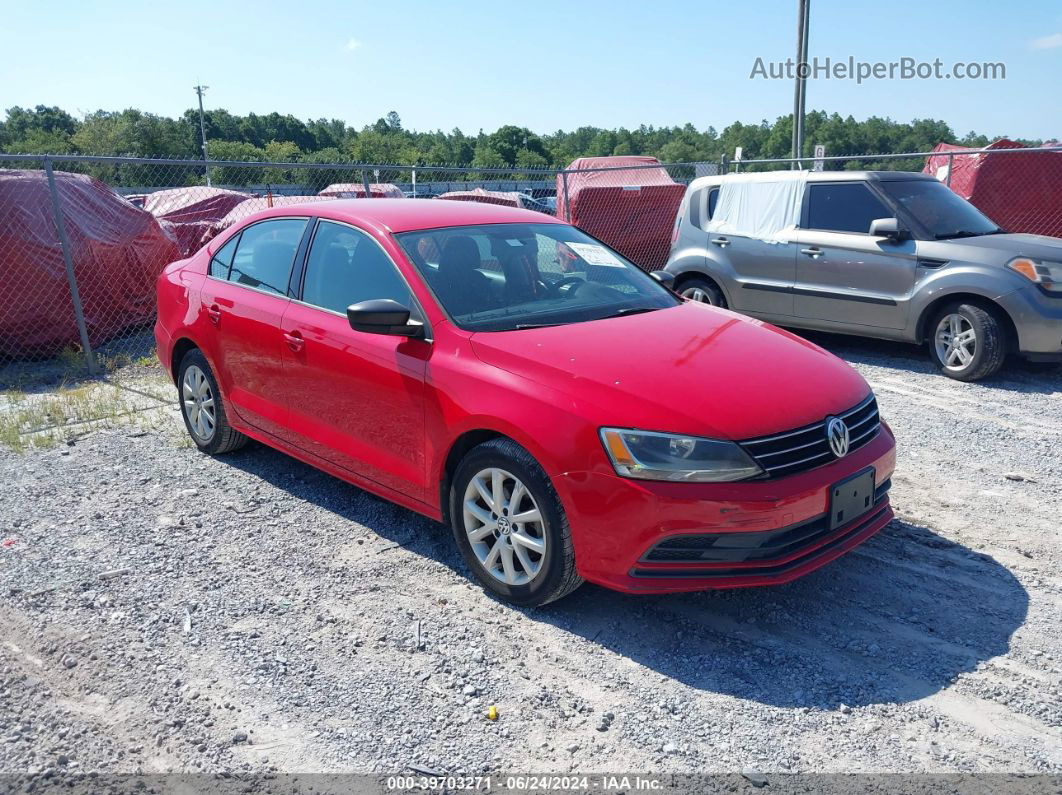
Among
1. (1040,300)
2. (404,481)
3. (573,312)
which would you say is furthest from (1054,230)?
(404,481)

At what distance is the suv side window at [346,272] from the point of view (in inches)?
167

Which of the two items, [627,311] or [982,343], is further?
[982,343]

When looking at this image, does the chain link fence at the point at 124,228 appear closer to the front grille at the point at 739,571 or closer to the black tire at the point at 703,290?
the black tire at the point at 703,290

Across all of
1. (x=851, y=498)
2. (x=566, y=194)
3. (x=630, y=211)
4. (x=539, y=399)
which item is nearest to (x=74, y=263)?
(x=566, y=194)

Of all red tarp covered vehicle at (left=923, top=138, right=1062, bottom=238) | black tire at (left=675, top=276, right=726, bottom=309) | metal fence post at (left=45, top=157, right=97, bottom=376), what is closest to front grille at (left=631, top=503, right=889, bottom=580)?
black tire at (left=675, top=276, right=726, bottom=309)

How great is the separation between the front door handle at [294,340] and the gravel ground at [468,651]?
0.97m

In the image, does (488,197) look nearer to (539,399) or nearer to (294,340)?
(294,340)

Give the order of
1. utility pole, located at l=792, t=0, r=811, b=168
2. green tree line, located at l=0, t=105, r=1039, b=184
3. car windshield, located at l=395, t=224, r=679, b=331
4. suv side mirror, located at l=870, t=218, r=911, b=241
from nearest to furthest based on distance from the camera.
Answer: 1. car windshield, located at l=395, t=224, r=679, b=331
2. suv side mirror, located at l=870, t=218, r=911, b=241
3. utility pole, located at l=792, t=0, r=811, b=168
4. green tree line, located at l=0, t=105, r=1039, b=184

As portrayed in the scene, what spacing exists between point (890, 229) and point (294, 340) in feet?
18.5

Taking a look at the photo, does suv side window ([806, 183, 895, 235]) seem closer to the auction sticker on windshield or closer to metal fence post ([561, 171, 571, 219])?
metal fence post ([561, 171, 571, 219])

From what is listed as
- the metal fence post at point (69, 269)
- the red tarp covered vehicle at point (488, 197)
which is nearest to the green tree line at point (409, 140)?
the red tarp covered vehicle at point (488, 197)

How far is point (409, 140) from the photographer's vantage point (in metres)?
109

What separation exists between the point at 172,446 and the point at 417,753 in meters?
4.05

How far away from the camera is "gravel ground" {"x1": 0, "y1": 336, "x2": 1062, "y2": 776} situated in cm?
285
